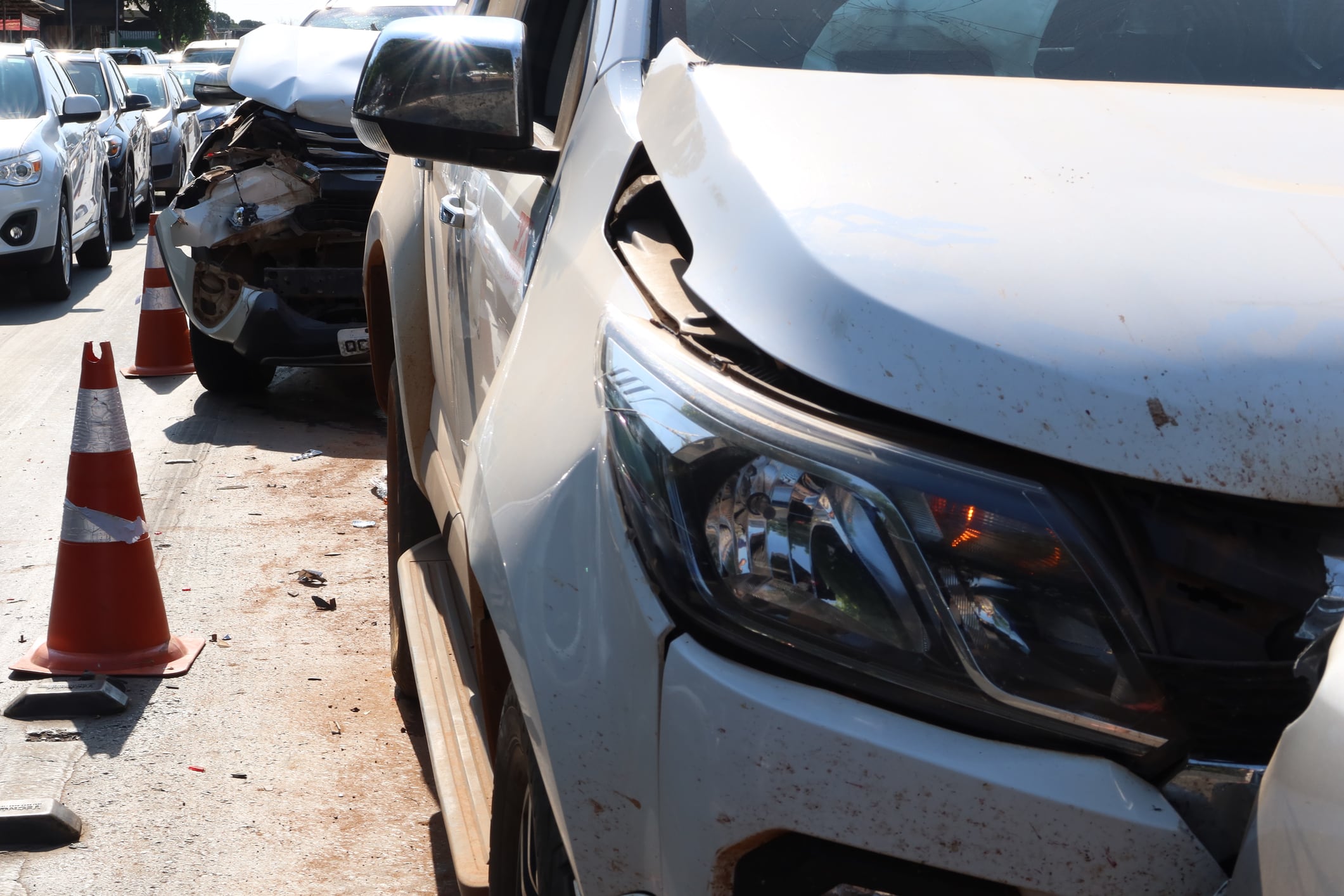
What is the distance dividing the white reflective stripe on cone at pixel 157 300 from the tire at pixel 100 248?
13.6ft

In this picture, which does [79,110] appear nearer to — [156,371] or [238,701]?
[156,371]

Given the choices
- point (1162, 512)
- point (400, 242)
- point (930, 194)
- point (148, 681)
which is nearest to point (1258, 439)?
point (1162, 512)

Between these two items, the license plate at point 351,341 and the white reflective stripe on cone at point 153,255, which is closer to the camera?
the license plate at point 351,341

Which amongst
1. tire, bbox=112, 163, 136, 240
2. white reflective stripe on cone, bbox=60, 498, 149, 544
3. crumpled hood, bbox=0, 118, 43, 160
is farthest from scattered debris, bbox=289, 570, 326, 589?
tire, bbox=112, 163, 136, 240

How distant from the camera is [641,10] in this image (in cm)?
208

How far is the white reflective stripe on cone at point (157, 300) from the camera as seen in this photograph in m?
7.68

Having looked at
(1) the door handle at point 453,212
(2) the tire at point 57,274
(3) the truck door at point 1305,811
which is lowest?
(2) the tire at point 57,274

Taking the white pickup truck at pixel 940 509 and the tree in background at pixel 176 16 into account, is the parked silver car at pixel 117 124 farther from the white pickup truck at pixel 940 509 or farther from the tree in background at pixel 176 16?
the tree in background at pixel 176 16

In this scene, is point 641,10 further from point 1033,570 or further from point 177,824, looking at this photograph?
point 177,824

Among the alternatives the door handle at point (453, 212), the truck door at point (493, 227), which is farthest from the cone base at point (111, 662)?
the door handle at point (453, 212)

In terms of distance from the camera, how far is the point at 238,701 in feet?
12.1

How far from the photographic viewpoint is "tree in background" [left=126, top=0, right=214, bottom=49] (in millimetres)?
57219

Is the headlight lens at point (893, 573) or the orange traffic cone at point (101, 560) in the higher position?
the headlight lens at point (893, 573)

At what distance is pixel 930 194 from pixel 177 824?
2416 millimetres
